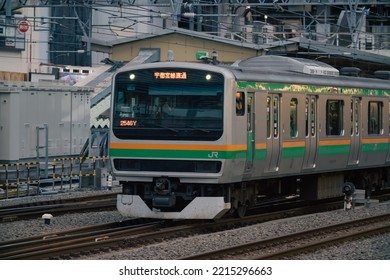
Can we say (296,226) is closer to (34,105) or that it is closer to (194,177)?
(194,177)

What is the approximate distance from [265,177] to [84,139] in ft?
42.0

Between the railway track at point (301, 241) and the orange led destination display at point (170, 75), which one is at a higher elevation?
the orange led destination display at point (170, 75)

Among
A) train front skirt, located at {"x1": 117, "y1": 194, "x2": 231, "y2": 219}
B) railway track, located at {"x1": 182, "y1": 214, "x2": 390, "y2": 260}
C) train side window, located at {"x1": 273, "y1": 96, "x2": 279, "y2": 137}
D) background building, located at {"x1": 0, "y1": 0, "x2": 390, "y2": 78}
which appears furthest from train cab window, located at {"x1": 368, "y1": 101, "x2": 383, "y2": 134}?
background building, located at {"x1": 0, "y1": 0, "x2": 390, "y2": 78}

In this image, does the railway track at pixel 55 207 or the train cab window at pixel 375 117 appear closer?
the railway track at pixel 55 207

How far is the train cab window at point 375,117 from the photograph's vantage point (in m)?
20.1

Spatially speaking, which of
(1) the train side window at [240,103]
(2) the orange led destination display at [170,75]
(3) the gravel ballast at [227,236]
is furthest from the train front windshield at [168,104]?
(3) the gravel ballast at [227,236]

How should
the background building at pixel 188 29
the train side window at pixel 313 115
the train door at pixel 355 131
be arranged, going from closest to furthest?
the train side window at pixel 313 115 < the train door at pixel 355 131 < the background building at pixel 188 29

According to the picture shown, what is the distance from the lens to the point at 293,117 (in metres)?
16.9

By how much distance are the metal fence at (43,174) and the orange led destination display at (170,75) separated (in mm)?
7345

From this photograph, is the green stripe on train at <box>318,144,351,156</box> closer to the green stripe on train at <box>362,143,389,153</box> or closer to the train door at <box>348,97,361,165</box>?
the train door at <box>348,97,361,165</box>

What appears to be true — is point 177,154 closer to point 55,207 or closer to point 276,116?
point 276,116

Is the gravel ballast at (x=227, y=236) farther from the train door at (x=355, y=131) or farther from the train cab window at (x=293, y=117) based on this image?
the train cab window at (x=293, y=117)

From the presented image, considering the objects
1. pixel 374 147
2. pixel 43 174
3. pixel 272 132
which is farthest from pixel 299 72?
pixel 43 174

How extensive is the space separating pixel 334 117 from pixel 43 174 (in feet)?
30.2
